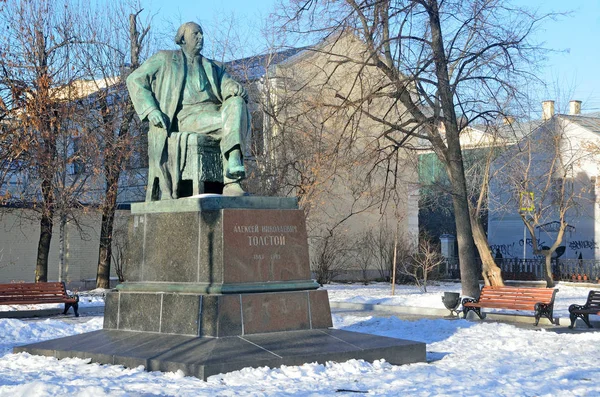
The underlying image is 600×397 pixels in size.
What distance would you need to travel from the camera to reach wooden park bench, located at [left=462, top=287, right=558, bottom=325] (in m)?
17.2

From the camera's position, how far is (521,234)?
145 ft

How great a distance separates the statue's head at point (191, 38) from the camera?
11.4 metres

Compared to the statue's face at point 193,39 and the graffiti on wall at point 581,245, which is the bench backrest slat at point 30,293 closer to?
the statue's face at point 193,39

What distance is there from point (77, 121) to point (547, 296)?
1490cm

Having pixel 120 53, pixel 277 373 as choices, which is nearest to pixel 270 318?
pixel 277 373

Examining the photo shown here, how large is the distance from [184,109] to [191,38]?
3.00 ft

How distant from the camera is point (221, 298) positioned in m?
9.66

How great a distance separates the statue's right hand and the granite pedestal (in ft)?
3.38

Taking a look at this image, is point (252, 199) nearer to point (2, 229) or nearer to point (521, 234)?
point (2, 229)

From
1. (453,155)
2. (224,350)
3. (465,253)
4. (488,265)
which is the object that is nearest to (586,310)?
(465,253)

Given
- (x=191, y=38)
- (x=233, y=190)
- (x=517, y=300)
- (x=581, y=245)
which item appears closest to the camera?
(x=233, y=190)

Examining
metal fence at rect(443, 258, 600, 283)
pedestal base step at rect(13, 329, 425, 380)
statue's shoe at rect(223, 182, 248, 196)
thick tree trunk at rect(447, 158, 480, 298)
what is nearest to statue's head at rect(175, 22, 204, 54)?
statue's shoe at rect(223, 182, 248, 196)

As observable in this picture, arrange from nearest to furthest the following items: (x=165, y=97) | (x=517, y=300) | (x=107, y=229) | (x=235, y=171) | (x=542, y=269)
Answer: (x=235, y=171) → (x=165, y=97) → (x=517, y=300) → (x=107, y=229) → (x=542, y=269)

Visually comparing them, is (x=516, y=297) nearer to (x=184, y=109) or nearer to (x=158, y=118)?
(x=184, y=109)
